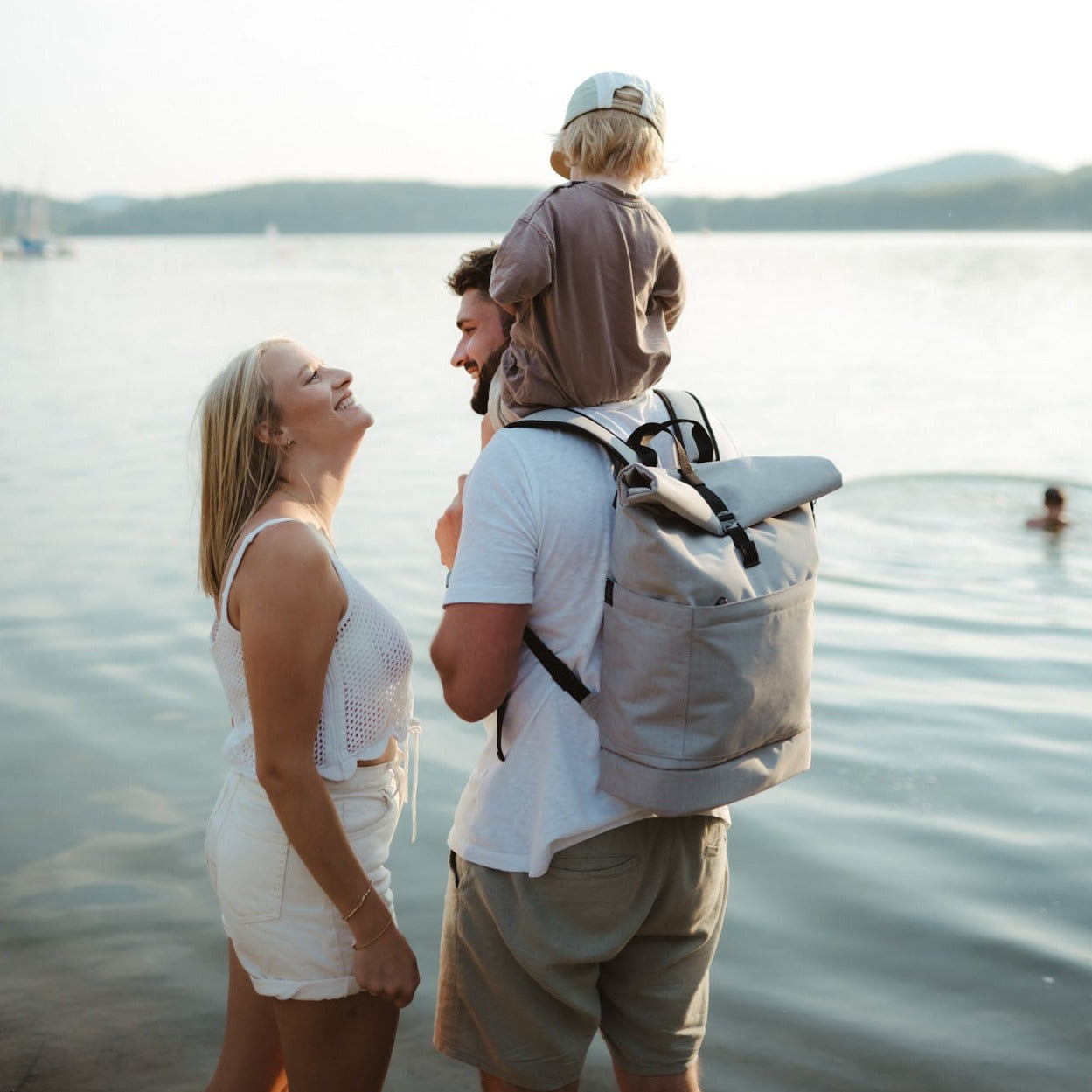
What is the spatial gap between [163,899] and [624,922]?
3.26 m

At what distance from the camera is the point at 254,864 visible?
2.35 meters

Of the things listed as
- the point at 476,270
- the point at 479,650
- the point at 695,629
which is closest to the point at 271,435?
the point at 476,270

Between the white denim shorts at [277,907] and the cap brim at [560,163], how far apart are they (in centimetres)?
121

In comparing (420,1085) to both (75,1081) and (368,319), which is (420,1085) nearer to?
(75,1081)

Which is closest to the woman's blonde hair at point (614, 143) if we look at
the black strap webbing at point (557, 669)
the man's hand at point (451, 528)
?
Result: the man's hand at point (451, 528)

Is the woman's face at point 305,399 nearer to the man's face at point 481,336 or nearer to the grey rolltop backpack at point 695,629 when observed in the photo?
the man's face at point 481,336

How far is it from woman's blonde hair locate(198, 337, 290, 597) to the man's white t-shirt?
510 millimetres

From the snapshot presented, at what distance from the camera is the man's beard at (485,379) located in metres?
2.55

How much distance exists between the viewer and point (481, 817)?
2215 mm

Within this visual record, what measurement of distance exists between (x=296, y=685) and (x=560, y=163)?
1.06 metres

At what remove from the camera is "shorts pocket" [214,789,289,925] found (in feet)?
7.70

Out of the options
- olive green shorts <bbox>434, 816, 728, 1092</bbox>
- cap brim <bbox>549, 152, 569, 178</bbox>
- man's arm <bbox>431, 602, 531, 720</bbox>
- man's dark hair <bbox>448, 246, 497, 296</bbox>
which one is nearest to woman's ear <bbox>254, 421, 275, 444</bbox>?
man's dark hair <bbox>448, 246, 497, 296</bbox>

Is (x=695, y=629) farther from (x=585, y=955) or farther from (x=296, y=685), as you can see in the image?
(x=296, y=685)

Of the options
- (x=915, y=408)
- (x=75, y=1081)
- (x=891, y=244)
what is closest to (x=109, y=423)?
(x=915, y=408)
